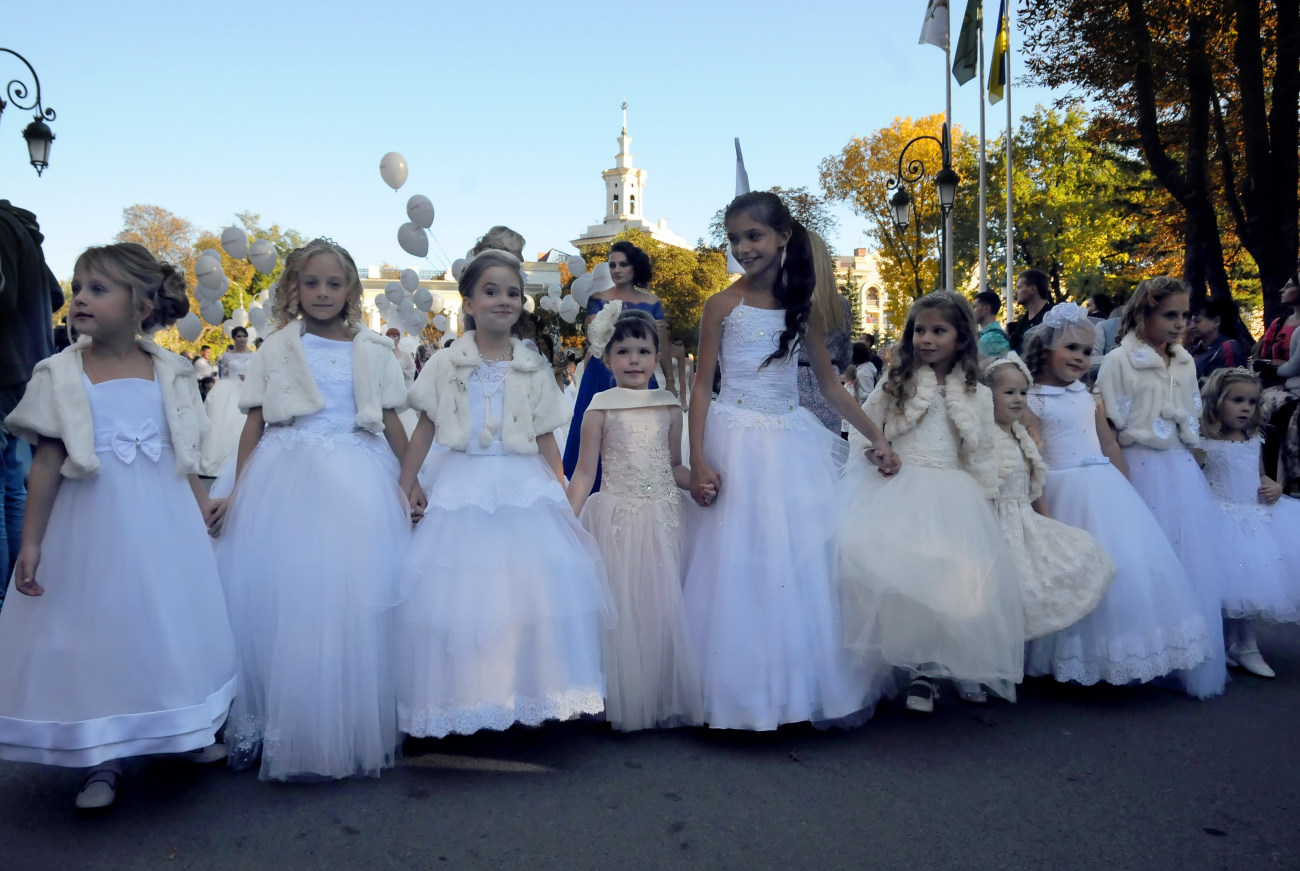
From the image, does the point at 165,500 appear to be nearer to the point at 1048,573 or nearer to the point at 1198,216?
the point at 1048,573

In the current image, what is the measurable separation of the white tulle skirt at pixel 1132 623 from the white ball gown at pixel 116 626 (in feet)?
12.3

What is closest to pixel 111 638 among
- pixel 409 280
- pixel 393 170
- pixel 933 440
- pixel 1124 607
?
pixel 933 440

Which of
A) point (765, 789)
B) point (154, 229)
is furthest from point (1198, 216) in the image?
point (154, 229)

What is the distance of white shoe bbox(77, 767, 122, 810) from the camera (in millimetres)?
3266

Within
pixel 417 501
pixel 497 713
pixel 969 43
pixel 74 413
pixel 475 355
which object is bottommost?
pixel 497 713

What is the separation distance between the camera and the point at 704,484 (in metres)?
4.21

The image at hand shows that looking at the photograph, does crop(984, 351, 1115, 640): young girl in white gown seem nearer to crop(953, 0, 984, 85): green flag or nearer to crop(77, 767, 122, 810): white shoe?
crop(77, 767, 122, 810): white shoe

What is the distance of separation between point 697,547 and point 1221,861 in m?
2.22

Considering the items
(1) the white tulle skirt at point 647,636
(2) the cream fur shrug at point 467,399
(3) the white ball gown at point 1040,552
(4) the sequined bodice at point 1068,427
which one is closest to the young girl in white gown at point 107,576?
(2) the cream fur shrug at point 467,399

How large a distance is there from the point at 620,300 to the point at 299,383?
9.63ft

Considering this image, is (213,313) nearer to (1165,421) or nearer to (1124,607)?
(1165,421)

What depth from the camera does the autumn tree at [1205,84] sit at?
13617mm

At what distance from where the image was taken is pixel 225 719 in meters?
3.61

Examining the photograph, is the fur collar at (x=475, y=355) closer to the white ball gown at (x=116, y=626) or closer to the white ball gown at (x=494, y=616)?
the white ball gown at (x=494, y=616)
